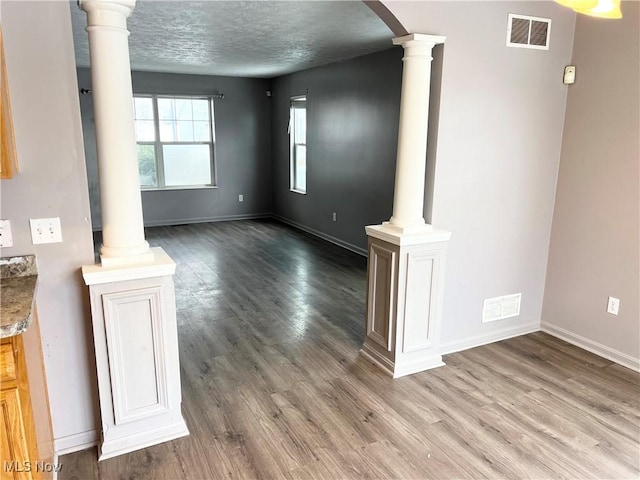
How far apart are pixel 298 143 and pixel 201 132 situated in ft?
5.63

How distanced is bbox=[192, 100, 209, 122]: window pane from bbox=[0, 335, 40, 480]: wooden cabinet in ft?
22.4

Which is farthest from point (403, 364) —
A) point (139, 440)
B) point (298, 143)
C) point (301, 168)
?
point (298, 143)

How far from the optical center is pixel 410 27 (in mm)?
2607

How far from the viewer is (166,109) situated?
7.50 m

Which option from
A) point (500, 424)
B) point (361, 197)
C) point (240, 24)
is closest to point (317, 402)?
point (500, 424)

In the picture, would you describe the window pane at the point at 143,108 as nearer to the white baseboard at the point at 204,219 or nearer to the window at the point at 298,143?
the white baseboard at the point at 204,219

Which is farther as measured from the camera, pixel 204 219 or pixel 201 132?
pixel 204 219

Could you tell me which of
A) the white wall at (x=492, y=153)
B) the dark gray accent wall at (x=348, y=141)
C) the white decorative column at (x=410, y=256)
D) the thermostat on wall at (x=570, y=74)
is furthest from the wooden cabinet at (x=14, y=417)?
the dark gray accent wall at (x=348, y=141)

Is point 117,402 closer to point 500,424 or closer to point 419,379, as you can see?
point 419,379

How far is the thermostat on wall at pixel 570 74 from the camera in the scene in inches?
124

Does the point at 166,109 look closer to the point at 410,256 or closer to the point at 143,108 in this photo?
the point at 143,108

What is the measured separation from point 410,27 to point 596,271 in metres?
2.06

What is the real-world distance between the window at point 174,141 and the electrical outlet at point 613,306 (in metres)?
6.41

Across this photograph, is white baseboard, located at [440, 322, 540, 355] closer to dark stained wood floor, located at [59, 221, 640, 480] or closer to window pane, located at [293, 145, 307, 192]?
dark stained wood floor, located at [59, 221, 640, 480]
